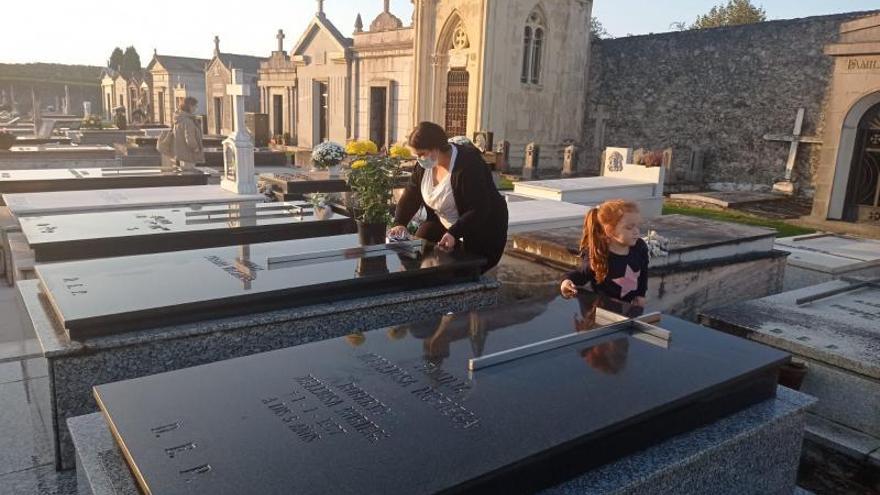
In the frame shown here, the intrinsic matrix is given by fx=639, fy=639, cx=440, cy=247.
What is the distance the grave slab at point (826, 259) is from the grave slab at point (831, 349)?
2411mm

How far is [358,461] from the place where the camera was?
6.11 ft

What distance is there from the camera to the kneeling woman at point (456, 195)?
4.20 meters

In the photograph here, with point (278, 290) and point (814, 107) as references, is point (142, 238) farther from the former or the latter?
point (814, 107)

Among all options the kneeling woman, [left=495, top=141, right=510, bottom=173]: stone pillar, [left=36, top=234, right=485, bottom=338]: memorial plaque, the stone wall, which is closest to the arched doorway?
the stone wall

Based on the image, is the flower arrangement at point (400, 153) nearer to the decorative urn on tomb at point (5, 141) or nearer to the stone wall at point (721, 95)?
the decorative urn on tomb at point (5, 141)

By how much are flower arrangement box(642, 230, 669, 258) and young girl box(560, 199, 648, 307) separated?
1.54 metres

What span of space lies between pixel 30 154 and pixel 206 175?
5029 mm

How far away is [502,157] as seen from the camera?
15.4m

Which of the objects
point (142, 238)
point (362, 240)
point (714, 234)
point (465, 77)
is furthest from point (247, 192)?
point (465, 77)

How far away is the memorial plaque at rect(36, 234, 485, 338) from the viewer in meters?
3.12

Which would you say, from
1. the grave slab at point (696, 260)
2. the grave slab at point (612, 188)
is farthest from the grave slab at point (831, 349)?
the grave slab at point (612, 188)

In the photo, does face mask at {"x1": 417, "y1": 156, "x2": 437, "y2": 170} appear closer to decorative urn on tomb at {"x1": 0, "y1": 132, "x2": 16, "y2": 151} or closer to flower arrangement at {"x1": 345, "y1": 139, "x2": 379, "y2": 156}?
flower arrangement at {"x1": 345, "y1": 139, "x2": 379, "y2": 156}

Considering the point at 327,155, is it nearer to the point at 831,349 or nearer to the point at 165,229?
the point at 165,229

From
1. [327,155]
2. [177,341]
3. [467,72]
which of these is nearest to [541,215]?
[327,155]
